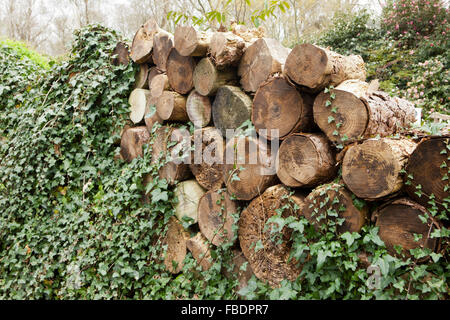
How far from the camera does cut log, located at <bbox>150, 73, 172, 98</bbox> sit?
8.92 ft

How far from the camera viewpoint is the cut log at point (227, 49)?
215 cm

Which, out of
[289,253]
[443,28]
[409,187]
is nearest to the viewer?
[409,187]

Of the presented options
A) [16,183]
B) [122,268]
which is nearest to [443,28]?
[122,268]

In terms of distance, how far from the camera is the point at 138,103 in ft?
9.89

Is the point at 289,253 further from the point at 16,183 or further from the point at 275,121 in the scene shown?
the point at 16,183

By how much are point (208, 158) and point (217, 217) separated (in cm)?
44

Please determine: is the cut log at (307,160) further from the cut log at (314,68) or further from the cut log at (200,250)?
the cut log at (200,250)

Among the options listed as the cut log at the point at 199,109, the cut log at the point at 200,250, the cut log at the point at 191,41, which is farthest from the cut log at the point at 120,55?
the cut log at the point at 200,250

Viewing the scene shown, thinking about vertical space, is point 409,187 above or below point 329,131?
below

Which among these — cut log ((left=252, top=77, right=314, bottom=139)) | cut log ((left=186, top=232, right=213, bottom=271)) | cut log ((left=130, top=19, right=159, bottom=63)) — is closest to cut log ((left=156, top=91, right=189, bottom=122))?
cut log ((left=130, top=19, right=159, bottom=63))

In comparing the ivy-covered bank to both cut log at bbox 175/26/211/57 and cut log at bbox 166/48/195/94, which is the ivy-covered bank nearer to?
cut log at bbox 166/48/195/94

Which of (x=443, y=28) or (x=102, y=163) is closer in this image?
(x=102, y=163)
